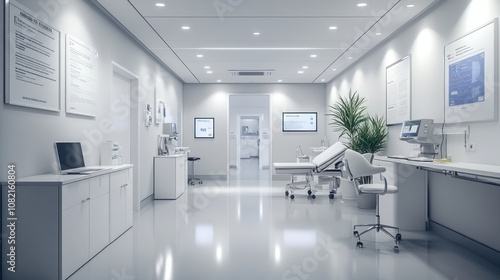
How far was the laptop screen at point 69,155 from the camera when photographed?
3637mm

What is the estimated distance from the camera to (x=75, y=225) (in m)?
3.29

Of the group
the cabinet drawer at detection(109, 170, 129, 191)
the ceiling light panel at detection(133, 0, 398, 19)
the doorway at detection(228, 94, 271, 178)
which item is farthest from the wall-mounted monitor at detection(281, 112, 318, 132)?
the cabinet drawer at detection(109, 170, 129, 191)

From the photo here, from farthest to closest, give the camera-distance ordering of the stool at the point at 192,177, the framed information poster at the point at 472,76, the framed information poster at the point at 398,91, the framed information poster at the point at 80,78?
the stool at the point at 192,177
the framed information poster at the point at 398,91
the framed information poster at the point at 80,78
the framed information poster at the point at 472,76

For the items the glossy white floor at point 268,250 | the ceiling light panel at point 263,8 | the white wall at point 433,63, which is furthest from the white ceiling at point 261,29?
the glossy white floor at point 268,250

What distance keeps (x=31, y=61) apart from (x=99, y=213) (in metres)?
1.65

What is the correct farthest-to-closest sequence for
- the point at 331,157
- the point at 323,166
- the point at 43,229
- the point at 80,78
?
the point at 323,166
the point at 331,157
the point at 80,78
the point at 43,229

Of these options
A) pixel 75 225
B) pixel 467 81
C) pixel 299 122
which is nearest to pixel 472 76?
pixel 467 81

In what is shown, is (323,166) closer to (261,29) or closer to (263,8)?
(261,29)

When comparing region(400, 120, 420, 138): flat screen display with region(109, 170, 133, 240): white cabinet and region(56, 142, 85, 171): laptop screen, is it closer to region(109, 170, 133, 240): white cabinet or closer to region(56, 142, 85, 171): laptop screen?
region(109, 170, 133, 240): white cabinet

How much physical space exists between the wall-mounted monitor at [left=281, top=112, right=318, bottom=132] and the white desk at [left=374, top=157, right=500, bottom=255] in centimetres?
607

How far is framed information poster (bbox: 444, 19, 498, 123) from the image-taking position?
361 cm

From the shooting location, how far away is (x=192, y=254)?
3.85 metres

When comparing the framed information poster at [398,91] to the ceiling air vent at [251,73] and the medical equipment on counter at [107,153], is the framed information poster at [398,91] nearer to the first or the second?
the ceiling air vent at [251,73]

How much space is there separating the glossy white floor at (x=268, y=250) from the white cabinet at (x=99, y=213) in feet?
0.42
